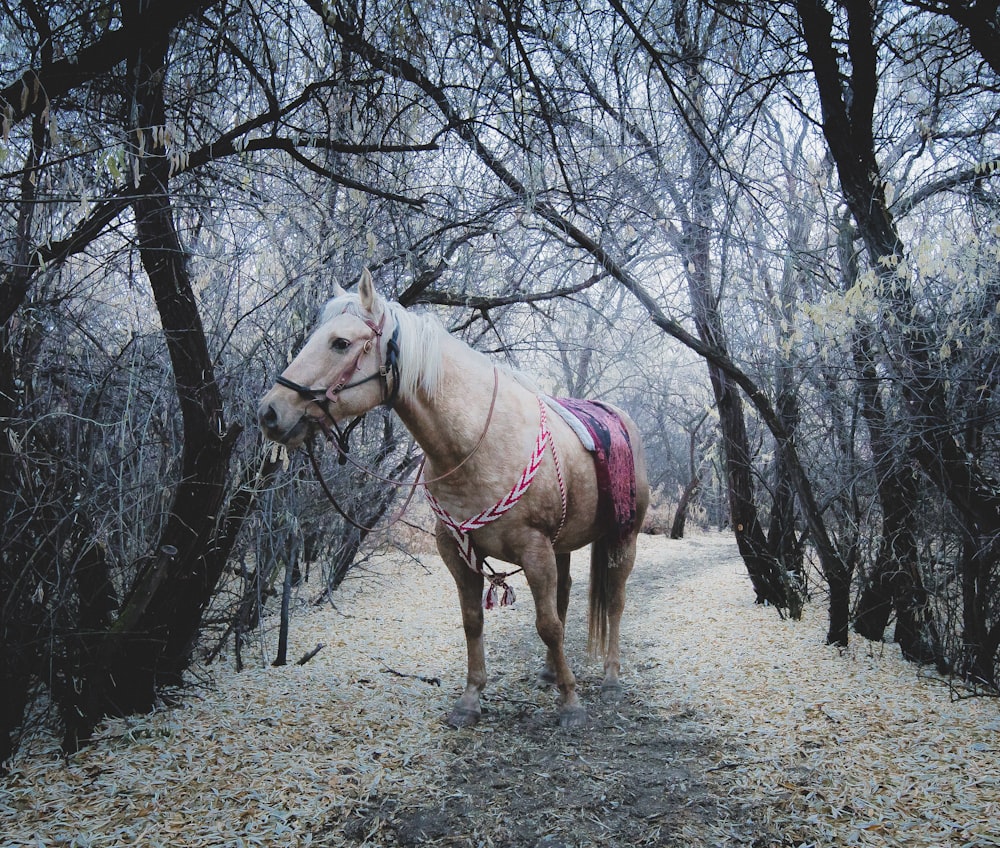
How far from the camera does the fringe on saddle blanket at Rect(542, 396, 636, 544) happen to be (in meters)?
3.53

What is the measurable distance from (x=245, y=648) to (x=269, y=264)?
251 cm

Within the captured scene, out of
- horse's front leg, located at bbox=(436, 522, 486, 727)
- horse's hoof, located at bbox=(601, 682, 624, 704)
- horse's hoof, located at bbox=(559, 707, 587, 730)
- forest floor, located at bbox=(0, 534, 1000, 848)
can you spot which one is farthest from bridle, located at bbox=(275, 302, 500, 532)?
horse's hoof, located at bbox=(601, 682, 624, 704)

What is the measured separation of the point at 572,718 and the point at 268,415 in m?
2.07

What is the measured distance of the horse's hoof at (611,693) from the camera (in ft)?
11.8

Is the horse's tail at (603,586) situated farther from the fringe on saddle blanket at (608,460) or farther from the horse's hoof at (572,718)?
the horse's hoof at (572,718)

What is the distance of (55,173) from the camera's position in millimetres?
2348

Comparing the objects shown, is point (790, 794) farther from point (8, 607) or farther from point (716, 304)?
point (716, 304)

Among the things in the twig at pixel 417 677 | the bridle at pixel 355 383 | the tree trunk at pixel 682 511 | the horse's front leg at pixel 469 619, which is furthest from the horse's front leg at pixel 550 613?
the tree trunk at pixel 682 511

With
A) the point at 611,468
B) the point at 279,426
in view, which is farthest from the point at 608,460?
the point at 279,426

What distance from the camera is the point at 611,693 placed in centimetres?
369

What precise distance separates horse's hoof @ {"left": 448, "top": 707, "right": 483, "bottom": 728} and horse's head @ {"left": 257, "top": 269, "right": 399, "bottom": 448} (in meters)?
1.58

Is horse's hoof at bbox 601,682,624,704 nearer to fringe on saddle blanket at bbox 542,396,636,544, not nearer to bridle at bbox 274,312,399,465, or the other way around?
fringe on saddle blanket at bbox 542,396,636,544

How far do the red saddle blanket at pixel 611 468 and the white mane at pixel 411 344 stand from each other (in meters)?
1.05

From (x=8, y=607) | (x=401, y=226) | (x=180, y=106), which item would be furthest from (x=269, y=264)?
(x=8, y=607)
